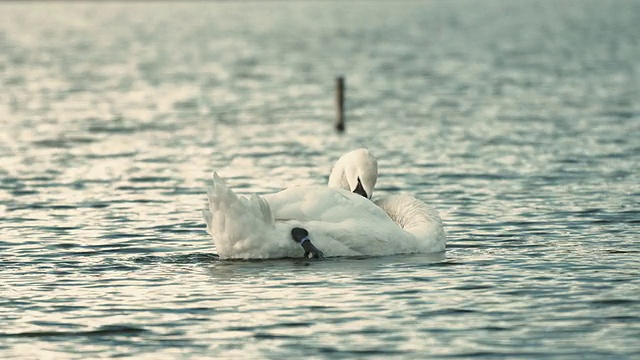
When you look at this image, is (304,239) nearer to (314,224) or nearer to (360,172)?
(314,224)

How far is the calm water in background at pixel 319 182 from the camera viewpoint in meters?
15.8

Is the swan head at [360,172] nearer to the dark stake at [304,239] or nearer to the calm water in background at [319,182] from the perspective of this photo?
the calm water in background at [319,182]

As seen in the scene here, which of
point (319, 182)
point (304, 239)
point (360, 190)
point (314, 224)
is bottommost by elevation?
point (319, 182)

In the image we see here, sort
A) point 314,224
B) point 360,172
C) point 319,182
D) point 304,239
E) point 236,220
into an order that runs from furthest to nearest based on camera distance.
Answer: point 319,182
point 360,172
point 314,224
point 304,239
point 236,220

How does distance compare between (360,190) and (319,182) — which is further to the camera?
(319,182)

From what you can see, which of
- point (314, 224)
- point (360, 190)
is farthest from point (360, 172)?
point (314, 224)

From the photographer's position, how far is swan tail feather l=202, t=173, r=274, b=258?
18.8m

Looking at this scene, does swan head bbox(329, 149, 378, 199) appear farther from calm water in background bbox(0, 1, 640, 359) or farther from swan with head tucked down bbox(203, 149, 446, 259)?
calm water in background bbox(0, 1, 640, 359)

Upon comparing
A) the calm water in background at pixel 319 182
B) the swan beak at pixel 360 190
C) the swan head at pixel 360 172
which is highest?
the swan head at pixel 360 172

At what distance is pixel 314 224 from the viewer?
773 inches

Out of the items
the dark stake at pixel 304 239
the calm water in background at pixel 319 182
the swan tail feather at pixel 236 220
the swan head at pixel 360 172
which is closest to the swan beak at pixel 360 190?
the swan head at pixel 360 172

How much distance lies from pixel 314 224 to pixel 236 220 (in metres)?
1.14

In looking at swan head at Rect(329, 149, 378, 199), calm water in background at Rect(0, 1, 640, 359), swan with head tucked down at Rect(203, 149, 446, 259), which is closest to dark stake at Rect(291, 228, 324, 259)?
swan with head tucked down at Rect(203, 149, 446, 259)

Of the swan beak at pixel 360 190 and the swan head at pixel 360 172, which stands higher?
the swan head at pixel 360 172
